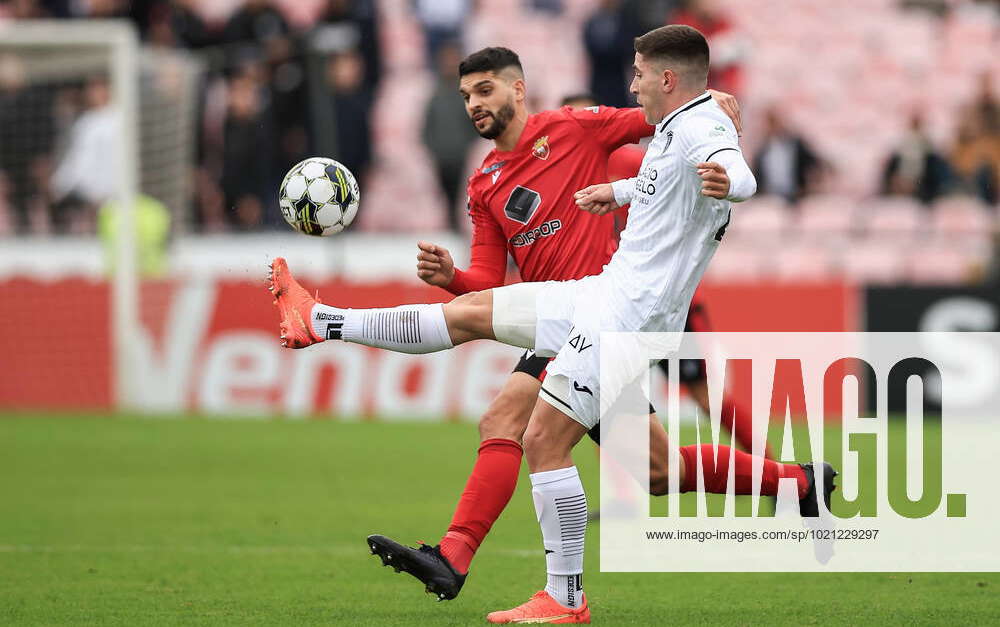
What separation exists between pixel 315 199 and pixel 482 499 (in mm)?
1445

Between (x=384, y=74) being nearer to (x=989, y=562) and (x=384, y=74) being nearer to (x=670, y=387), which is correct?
(x=670, y=387)

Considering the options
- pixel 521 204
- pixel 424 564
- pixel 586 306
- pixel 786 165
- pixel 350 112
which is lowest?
pixel 424 564

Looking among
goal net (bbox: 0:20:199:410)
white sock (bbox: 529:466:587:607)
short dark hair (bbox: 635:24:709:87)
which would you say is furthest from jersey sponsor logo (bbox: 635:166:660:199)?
goal net (bbox: 0:20:199:410)

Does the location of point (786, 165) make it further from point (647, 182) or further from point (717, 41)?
point (647, 182)

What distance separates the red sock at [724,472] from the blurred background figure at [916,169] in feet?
35.6

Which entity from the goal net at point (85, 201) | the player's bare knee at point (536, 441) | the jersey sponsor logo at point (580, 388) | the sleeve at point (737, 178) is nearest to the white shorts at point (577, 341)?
the jersey sponsor logo at point (580, 388)

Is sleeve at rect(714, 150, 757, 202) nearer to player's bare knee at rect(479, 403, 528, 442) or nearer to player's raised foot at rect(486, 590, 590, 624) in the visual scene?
player's bare knee at rect(479, 403, 528, 442)

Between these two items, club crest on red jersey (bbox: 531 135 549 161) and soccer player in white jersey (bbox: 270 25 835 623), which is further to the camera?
club crest on red jersey (bbox: 531 135 549 161)

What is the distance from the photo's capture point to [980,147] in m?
17.3

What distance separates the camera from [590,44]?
17422 mm

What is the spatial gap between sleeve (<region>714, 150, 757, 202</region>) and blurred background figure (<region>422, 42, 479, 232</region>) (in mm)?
11875

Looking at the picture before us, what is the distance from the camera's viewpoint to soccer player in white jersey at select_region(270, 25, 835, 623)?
5902 millimetres

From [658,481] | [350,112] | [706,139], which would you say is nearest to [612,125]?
[706,139]

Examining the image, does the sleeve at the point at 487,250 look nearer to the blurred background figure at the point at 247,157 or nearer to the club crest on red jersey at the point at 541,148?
the club crest on red jersey at the point at 541,148
